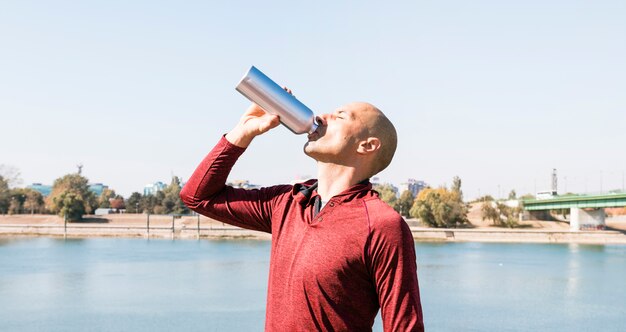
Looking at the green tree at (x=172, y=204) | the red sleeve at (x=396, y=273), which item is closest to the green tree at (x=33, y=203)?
the green tree at (x=172, y=204)

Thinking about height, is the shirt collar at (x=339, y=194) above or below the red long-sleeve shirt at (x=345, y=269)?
above

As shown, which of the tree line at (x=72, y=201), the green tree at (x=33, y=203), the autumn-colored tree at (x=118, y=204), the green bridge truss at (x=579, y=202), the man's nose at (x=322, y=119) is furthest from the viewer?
the autumn-colored tree at (x=118, y=204)

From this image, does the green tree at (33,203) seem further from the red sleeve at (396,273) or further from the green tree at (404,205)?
the red sleeve at (396,273)

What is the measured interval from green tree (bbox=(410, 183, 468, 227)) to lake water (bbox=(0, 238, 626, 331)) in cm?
1394

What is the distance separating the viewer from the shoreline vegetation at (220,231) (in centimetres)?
6519

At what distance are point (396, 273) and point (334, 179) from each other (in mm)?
473

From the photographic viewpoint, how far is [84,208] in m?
74.9

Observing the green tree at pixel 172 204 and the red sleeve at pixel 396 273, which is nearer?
the red sleeve at pixel 396 273

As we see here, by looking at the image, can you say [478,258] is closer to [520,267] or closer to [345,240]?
[520,267]

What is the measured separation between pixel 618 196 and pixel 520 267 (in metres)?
24.1

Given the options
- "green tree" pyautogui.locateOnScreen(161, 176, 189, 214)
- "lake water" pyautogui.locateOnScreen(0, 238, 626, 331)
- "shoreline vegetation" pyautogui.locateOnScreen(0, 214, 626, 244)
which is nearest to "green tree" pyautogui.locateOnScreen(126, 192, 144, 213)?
"green tree" pyautogui.locateOnScreen(161, 176, 189, 214)

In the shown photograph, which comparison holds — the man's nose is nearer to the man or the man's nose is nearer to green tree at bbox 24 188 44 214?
the man

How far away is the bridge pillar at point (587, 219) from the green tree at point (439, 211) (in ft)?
35.6

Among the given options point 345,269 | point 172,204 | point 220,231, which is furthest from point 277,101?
point 172,204
